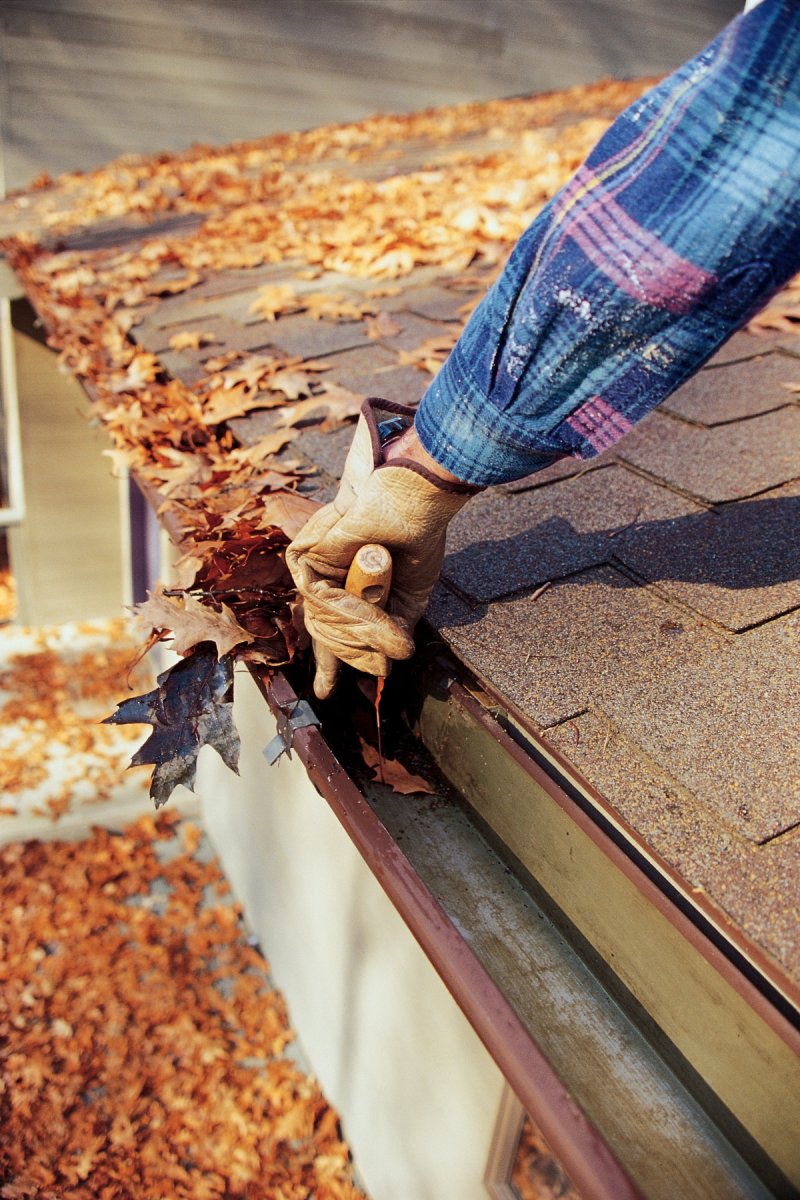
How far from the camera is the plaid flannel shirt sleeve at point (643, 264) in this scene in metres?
1.10

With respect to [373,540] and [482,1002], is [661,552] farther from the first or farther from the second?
[482,1002]

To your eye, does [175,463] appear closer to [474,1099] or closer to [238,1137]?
[474,1099]

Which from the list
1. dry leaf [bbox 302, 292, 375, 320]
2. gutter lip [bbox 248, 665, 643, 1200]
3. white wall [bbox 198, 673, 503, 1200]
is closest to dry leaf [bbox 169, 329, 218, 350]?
dry leaf [bbox 302, 292, 375, 320]

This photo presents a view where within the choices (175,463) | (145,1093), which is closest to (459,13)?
(175,463)

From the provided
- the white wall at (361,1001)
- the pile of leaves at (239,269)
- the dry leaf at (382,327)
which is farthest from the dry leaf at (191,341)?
the white wall at (361,1001)

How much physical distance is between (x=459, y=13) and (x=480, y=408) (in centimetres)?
1132

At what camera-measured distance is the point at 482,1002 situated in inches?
52.2

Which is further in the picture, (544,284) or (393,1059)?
(393,1059)

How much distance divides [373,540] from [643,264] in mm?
639

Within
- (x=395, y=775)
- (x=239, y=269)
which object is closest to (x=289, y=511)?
(x=395, y=775)

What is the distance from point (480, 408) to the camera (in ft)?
4.65

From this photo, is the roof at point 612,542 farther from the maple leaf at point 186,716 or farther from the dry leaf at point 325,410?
the maple leaf at point 186,716

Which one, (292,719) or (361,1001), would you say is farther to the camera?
(361,1001)

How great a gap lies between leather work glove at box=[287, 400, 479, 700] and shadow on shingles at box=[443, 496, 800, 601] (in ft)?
0.67
